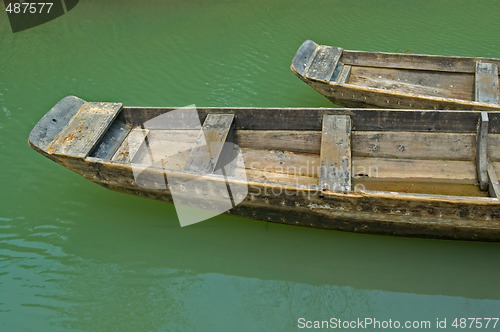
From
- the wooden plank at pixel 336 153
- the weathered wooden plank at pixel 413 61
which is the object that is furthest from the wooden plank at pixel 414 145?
the weathered wooden plank at pixel 413 61

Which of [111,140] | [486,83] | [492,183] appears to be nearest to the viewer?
[492,183]

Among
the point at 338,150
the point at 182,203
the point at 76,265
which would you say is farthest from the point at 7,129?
the point at 338,150

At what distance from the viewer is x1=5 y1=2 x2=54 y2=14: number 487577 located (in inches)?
388

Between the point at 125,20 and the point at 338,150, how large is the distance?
6.81 metres

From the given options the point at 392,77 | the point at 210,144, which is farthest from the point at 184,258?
the point at 392,77

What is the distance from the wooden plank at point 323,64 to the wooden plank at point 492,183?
2.29 metres

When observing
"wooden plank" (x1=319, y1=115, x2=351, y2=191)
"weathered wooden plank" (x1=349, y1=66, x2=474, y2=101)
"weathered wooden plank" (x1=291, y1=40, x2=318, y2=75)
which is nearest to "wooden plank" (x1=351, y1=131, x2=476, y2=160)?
"wooden plank" (x1=319, y1=115, x2=351, y2=191)

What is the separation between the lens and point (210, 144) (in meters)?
4.71

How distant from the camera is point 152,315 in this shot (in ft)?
13.2

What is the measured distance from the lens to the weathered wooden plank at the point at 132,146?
4.92 m

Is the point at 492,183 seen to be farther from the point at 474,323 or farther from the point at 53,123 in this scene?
the point at 53,123

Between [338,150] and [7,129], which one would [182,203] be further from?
[7,129]

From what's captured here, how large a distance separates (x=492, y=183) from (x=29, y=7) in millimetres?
Result: 10457

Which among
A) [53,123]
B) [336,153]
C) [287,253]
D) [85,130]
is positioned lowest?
[287,253]
